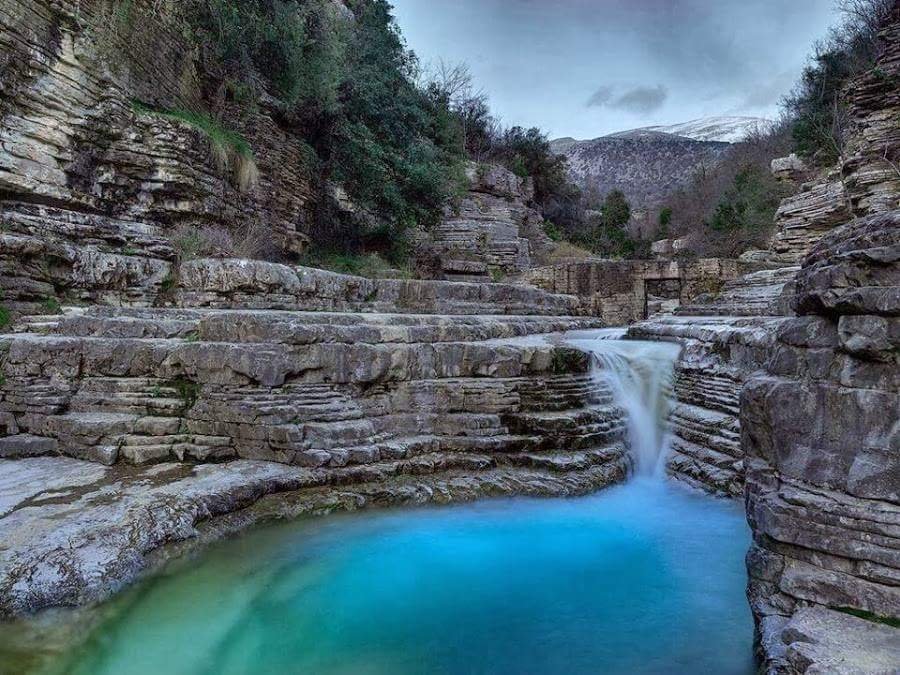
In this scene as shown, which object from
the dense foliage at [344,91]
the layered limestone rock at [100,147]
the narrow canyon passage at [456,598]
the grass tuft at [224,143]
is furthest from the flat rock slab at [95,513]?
the dense foliage at [344,91]

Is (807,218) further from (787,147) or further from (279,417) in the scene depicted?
(279,417)

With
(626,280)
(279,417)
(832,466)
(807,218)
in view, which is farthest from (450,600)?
(807,218)

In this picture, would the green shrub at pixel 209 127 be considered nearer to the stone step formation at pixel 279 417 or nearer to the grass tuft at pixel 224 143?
the grass tuft at pixel 224 143

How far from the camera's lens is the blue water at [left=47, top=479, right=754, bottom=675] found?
2.77 metres

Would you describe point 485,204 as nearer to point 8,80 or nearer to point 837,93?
point 837,93

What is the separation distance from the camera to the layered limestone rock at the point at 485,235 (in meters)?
17.1

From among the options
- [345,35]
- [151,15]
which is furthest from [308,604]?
[345,35]

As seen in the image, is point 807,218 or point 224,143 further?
point 807,218

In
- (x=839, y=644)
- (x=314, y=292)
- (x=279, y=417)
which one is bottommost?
(x=839, y=644)

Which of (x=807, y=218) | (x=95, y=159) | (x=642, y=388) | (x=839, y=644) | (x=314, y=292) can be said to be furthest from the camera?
(x=807, y=218)

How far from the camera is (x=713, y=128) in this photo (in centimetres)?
5359

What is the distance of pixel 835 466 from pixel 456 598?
233cm

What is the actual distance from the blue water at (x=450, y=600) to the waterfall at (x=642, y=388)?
1.17 metres

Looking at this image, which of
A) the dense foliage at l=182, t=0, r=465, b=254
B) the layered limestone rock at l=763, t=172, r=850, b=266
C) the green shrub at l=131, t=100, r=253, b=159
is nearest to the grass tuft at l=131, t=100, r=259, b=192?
the green shrub at l=131, t=100, r=253, b=159
